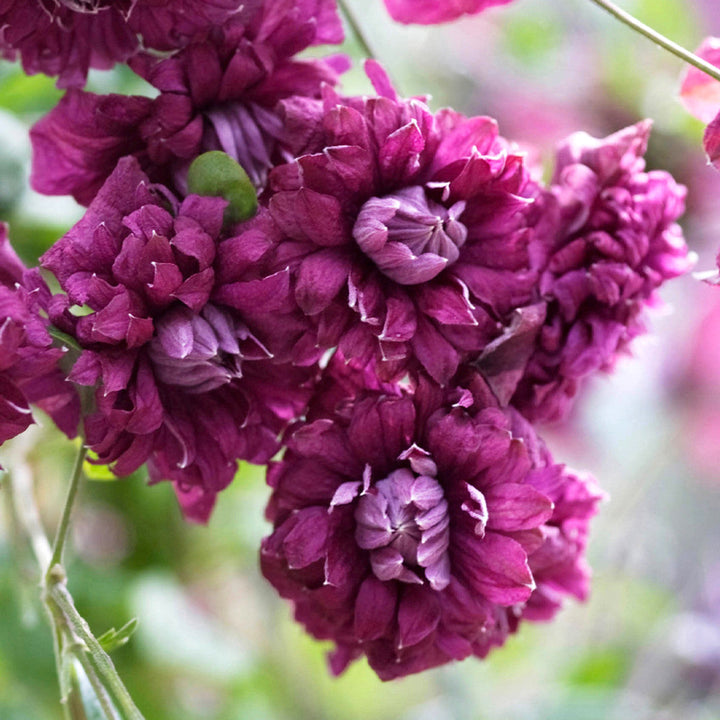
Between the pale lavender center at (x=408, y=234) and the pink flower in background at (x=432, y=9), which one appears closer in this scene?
the pale lavender center at (x=408, y=234)

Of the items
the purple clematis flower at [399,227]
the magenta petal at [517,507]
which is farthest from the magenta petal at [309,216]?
the magenta petal at [517,507]

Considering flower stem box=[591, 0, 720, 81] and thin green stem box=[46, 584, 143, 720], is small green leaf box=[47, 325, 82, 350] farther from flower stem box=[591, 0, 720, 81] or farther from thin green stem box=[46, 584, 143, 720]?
flower stem box=[591, 0, 720, 81]

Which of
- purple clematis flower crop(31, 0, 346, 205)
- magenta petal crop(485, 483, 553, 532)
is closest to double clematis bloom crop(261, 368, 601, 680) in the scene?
magenta petal crop(485, 483, 553, 532)

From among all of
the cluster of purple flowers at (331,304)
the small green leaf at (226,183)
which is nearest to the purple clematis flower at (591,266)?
the cluster of purple flowers at (331,304)

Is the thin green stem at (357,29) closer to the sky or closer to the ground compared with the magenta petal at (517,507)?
closer to the sky

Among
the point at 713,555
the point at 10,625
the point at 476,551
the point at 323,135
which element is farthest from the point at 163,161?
the point at 713,555

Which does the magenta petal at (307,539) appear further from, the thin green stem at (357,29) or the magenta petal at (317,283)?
the thin green stem at (357,29)

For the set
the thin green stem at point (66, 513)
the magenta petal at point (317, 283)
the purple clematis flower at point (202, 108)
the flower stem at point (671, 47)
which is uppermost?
the flower stem at point (671, 47)

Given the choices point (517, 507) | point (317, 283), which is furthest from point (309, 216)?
point (517, 507)
